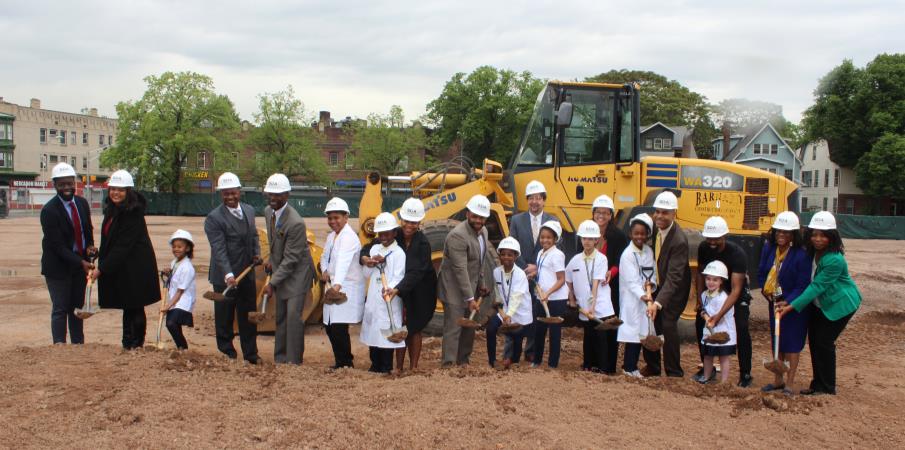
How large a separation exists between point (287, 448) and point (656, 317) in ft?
12.7

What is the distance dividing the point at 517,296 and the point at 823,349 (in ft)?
9.04

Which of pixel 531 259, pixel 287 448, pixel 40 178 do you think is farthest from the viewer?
pixel 40 178

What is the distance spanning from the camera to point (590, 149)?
979cm

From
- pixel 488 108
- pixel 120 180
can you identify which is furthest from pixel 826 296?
pixel 488 108

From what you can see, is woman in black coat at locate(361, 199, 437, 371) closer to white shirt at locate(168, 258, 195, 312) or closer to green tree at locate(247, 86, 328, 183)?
white shirt at locate(168, 258, 195, 312)

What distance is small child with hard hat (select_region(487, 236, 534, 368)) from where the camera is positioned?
6.99 metres

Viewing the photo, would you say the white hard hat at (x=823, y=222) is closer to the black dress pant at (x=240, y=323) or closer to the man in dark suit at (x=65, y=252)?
the black dress pant at (x=240, y=323)

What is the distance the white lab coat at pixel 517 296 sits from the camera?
7.04 m

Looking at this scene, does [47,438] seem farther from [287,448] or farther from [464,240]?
[464,240]

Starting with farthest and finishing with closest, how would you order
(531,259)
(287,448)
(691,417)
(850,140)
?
1. (850,140)
2. (531,259)
3. (691,417)
4. (287,448)

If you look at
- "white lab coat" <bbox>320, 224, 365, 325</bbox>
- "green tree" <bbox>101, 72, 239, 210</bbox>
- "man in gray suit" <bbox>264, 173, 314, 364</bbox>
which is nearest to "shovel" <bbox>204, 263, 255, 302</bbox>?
"man in gray suit" <bbox>264, 173, 314, 364</bbox>

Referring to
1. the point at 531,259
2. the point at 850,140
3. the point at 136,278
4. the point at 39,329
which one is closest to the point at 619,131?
the point at 531,259

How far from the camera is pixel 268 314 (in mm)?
8953

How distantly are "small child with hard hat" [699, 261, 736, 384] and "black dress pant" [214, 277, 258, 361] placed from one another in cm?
432
